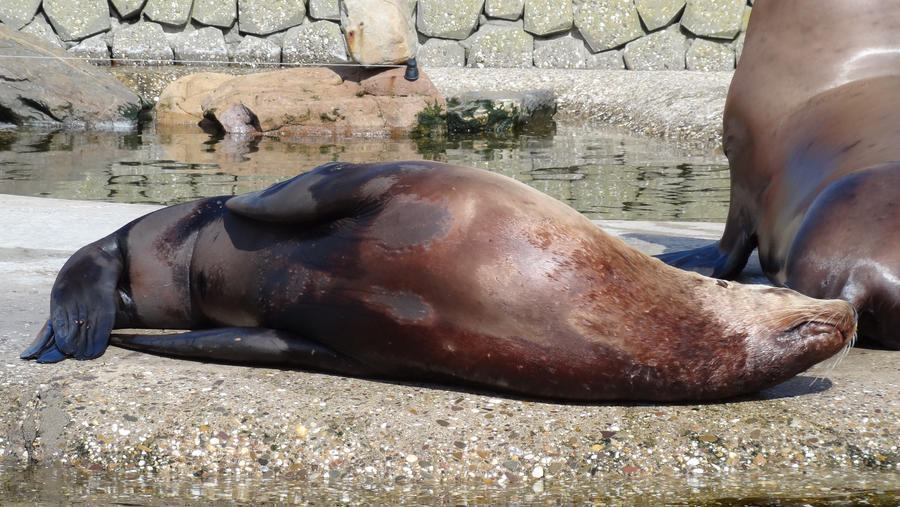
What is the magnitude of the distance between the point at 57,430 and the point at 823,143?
8.95 ft

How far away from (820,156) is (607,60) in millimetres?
Result: 11490

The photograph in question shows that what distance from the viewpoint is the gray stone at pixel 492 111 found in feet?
36.4

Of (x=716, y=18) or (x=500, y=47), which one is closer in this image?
(x=716, y=18)

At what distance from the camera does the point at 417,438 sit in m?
2.59

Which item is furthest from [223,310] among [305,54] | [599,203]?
Answer: [305,54]

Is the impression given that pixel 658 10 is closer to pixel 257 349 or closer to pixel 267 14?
pixel 267 14

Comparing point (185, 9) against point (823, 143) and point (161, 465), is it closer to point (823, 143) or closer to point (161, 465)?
point (823, 143)

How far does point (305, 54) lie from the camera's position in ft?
49.2

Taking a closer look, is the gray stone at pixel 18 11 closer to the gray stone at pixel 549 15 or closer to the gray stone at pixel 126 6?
the gray stone at pixel 126 6

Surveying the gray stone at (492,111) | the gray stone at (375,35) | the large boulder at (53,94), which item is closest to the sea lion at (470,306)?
the gray stone at (492,111)

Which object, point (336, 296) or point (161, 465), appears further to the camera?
point (336, 296)

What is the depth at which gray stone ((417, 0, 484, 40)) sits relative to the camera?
14914 millimetres

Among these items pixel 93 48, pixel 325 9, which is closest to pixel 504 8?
pixel 325 9

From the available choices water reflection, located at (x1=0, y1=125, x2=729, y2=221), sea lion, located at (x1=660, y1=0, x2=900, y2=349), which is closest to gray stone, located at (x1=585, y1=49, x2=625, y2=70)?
water reflection, located at (x1=0, y1=125, x2=729, y2=221)
